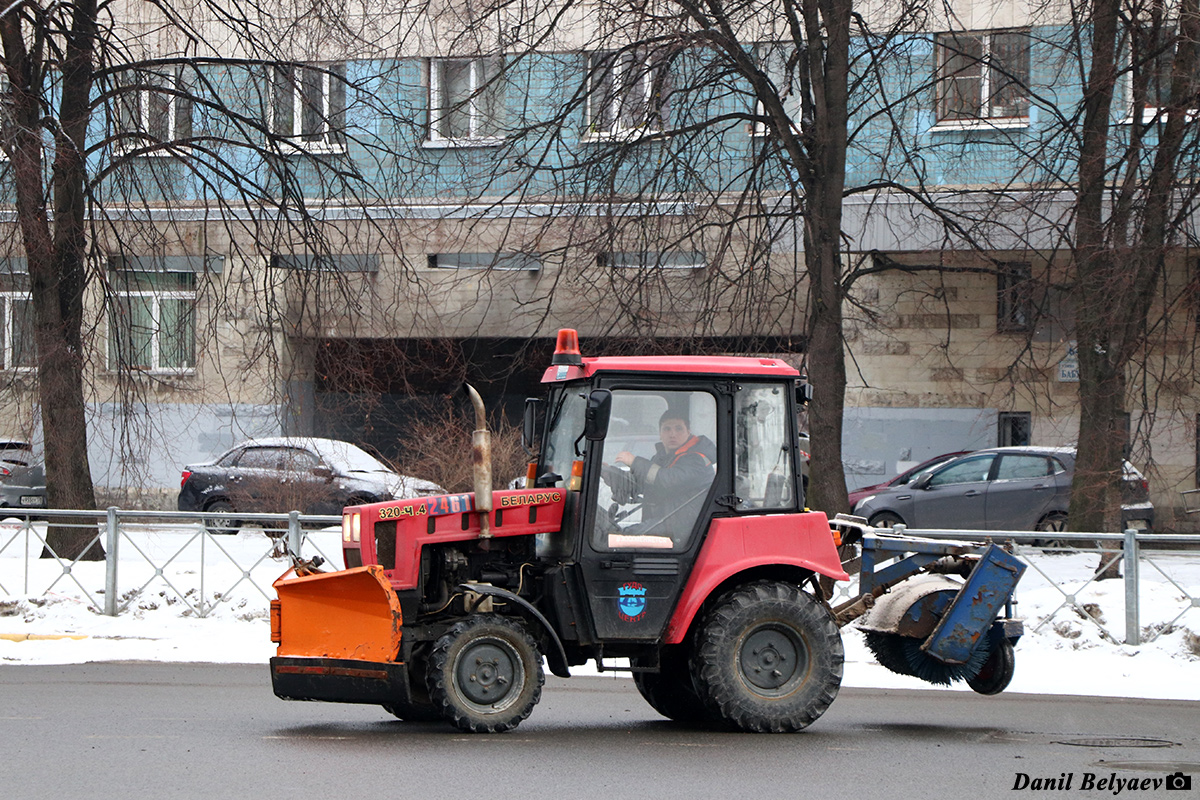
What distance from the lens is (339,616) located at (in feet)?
23.7

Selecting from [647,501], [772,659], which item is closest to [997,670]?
[772,659]

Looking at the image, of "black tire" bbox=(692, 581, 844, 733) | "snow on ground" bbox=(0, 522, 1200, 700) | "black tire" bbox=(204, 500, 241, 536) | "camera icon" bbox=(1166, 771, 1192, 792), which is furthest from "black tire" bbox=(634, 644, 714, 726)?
"black tire" bbox=(204, 500, 241, 536)

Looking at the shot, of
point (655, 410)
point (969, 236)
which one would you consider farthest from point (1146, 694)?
point (969, 236)

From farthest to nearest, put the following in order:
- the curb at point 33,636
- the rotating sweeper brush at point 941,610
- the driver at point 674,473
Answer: the curb at point 33,636 → the rotating sweeper brush at point 941,610 → the driver at point 674,473

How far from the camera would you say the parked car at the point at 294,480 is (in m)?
18.1

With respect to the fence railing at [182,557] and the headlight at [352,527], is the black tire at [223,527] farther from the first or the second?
the headlight at [352,527]

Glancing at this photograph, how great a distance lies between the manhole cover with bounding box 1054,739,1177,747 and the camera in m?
7.69

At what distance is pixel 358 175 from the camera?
50.3 ft

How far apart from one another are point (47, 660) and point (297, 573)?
5096 mm

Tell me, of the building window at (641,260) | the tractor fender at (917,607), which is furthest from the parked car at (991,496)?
the tractor fender at (917,607)

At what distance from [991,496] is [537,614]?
42.6 feet

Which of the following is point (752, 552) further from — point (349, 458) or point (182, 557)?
point (349, 458)

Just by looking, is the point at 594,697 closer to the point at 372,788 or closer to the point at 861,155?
the point at 372,788

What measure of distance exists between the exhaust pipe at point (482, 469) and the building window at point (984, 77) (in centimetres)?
970
